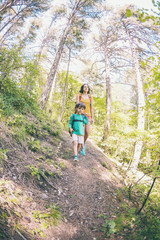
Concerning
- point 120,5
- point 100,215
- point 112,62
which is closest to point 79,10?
point 120,5

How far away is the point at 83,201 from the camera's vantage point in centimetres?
287

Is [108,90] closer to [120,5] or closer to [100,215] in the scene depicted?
[120,5]

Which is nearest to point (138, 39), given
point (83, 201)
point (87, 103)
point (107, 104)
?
point (107, 104)

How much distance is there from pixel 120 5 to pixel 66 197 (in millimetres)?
11744

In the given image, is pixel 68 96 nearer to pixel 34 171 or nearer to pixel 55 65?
pixel 55 65

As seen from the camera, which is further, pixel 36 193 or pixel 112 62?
pixel 112 62

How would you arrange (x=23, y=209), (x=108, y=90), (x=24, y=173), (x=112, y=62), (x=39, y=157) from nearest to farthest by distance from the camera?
(x=23, y=209) → (x=24, y=173) → (x=39, y=157) → (x=108, y=90) → (x=112, y=62)

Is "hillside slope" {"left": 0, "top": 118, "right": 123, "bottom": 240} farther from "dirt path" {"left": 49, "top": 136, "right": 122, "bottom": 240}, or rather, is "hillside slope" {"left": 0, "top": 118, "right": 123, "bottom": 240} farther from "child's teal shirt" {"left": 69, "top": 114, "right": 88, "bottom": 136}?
"child's teal shirt" {"left": 69, "top": 114, "right": 88, "bottom": 136}

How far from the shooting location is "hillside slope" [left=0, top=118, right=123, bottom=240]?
1738mm

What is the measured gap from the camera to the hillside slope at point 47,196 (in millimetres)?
1738

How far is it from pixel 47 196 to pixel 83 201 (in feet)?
2.44

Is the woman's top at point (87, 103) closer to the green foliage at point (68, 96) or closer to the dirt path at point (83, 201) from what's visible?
the dirt path at point (83, 201)

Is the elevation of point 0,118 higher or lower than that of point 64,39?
lower

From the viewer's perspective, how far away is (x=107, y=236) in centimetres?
212
